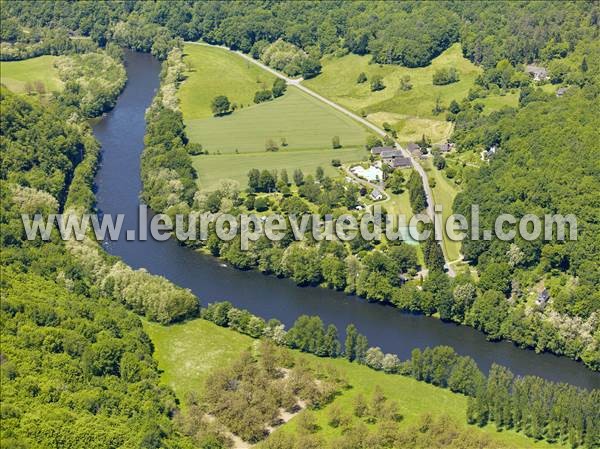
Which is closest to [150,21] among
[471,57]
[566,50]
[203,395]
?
[471,57]

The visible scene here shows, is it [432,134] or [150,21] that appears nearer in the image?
[432,134]

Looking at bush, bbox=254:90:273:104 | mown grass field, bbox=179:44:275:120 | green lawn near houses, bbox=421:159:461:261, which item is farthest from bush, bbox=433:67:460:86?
green lawn near houses, bbox=421:159:461:261

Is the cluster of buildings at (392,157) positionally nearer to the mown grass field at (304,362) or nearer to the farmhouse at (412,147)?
the farmhouse at (412,147)

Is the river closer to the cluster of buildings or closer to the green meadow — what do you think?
the green meadow

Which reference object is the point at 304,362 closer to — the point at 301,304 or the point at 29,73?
the point at 301,304

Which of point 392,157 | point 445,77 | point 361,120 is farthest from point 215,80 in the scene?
Answer: point 392,157

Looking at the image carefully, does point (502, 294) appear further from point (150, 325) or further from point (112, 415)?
point (112, 415)
